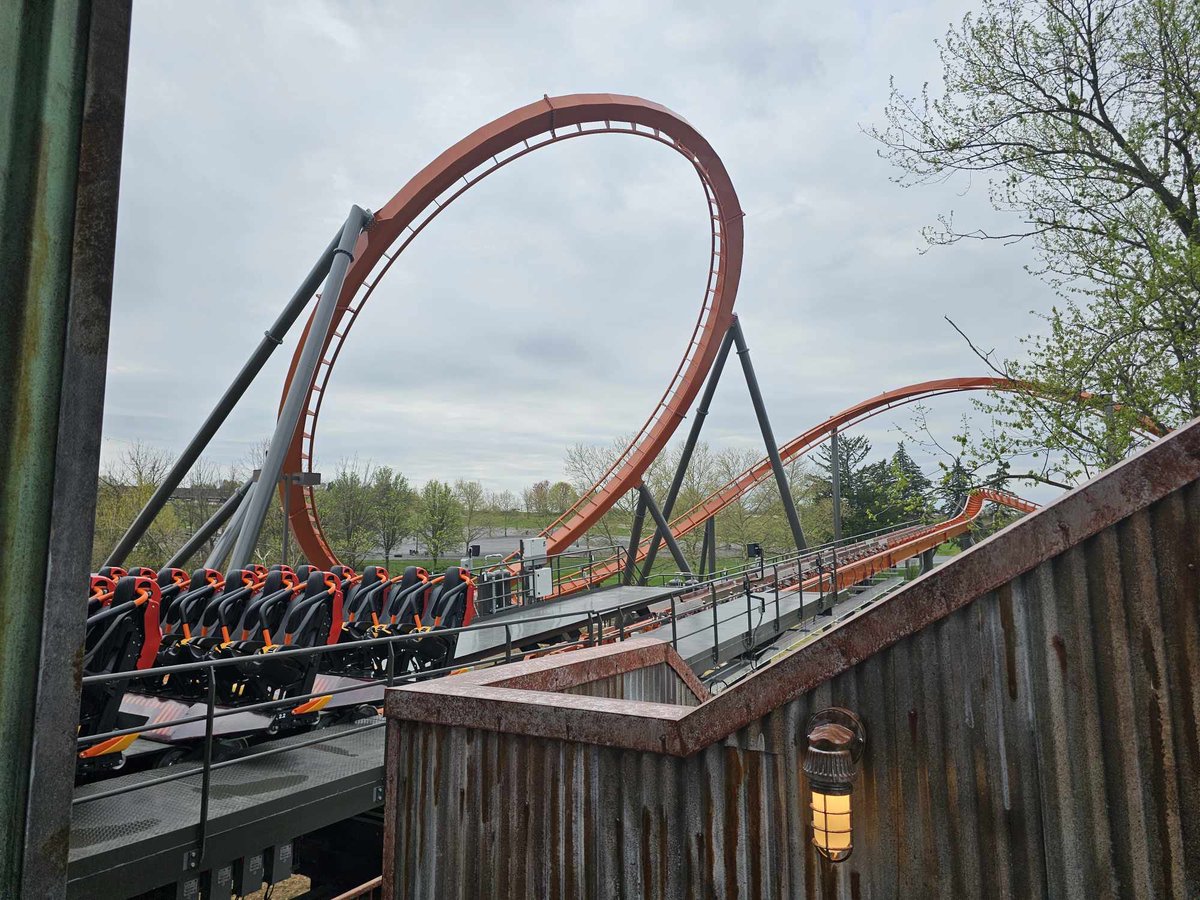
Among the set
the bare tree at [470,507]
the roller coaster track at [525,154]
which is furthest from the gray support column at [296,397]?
the bare tree at [470,507]

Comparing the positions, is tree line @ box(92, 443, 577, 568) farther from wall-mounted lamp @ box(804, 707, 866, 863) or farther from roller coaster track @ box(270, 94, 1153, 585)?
wall-mounted lamp @ box(804, 707, 866, 863)

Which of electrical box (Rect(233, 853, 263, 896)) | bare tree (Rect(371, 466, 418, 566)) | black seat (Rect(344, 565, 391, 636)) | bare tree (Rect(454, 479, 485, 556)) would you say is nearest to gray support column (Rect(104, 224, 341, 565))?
black seat (Rect(344, 565, 391, 636))

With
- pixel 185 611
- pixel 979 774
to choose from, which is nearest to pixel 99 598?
pixel 185 611

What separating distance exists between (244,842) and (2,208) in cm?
334

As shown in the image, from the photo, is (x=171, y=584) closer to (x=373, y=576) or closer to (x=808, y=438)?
(x=373, y=576)

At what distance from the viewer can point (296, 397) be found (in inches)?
483

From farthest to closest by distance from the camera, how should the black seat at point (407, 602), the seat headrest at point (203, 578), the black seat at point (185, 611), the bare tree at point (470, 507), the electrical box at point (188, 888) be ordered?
the bare tree at point (470, 507) < the black seat at point (407, 602) < the seat headrest at point (203, 578) < the black seat at point (185, 611) < the electrical box at point (188, 888)

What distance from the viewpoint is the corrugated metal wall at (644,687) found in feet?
11.8

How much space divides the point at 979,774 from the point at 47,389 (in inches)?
93.2

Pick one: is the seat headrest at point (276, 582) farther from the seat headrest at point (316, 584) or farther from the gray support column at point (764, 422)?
the gray support column at point (764, 422)

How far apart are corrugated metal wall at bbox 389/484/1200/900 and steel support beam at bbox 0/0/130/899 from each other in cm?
154

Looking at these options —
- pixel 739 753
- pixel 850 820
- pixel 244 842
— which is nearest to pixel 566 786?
pixel 739 753

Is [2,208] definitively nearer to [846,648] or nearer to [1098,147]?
[846,648]

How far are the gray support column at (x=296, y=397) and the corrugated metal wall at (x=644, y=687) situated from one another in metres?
7.73
